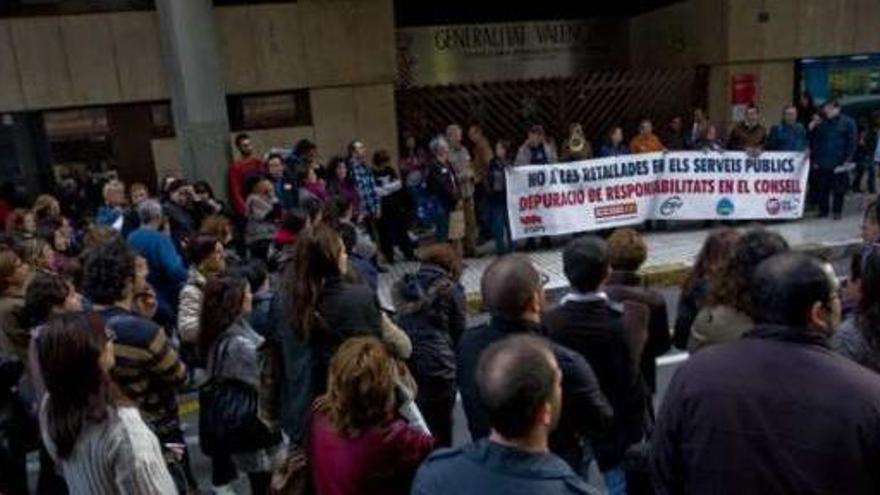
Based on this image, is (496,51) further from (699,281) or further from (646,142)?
(699,281)

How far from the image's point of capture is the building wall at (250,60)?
37.2 ft

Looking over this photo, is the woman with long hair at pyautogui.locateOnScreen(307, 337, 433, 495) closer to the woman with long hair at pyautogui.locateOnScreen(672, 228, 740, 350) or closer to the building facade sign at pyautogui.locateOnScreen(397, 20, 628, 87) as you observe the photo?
the woman with long hair at pyautogui.locateOnScreen(672, 228, 740, 350)

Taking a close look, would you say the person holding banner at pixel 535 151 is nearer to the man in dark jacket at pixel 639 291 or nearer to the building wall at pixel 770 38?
the building wall at pixel 770 38

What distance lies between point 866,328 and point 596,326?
97 cm

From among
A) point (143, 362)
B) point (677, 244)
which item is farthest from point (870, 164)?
point (143, 362)

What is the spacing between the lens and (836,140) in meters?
10.4

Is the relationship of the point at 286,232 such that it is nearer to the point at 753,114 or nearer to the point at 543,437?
the point at 543,437

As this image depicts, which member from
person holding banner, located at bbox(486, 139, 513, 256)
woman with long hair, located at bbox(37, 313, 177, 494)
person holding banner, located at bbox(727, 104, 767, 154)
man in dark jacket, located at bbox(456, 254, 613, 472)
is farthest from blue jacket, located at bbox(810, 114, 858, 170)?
woman with long hair, located at bbox(37, 313, 177, 494)

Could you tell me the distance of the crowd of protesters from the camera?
2084mm

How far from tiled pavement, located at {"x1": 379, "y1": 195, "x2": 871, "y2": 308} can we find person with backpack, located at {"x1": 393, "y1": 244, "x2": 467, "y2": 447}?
3937 millimetres

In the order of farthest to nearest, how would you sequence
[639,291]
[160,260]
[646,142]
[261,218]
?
[646,142], [261,218], [160,260], [639,291]

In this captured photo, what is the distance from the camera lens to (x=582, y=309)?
326 centimetres

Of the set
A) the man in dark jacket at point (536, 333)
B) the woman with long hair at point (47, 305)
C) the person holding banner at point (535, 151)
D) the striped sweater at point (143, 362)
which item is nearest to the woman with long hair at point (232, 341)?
the striped sweater at point (143, 362)

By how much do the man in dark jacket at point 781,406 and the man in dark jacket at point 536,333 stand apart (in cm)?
52
